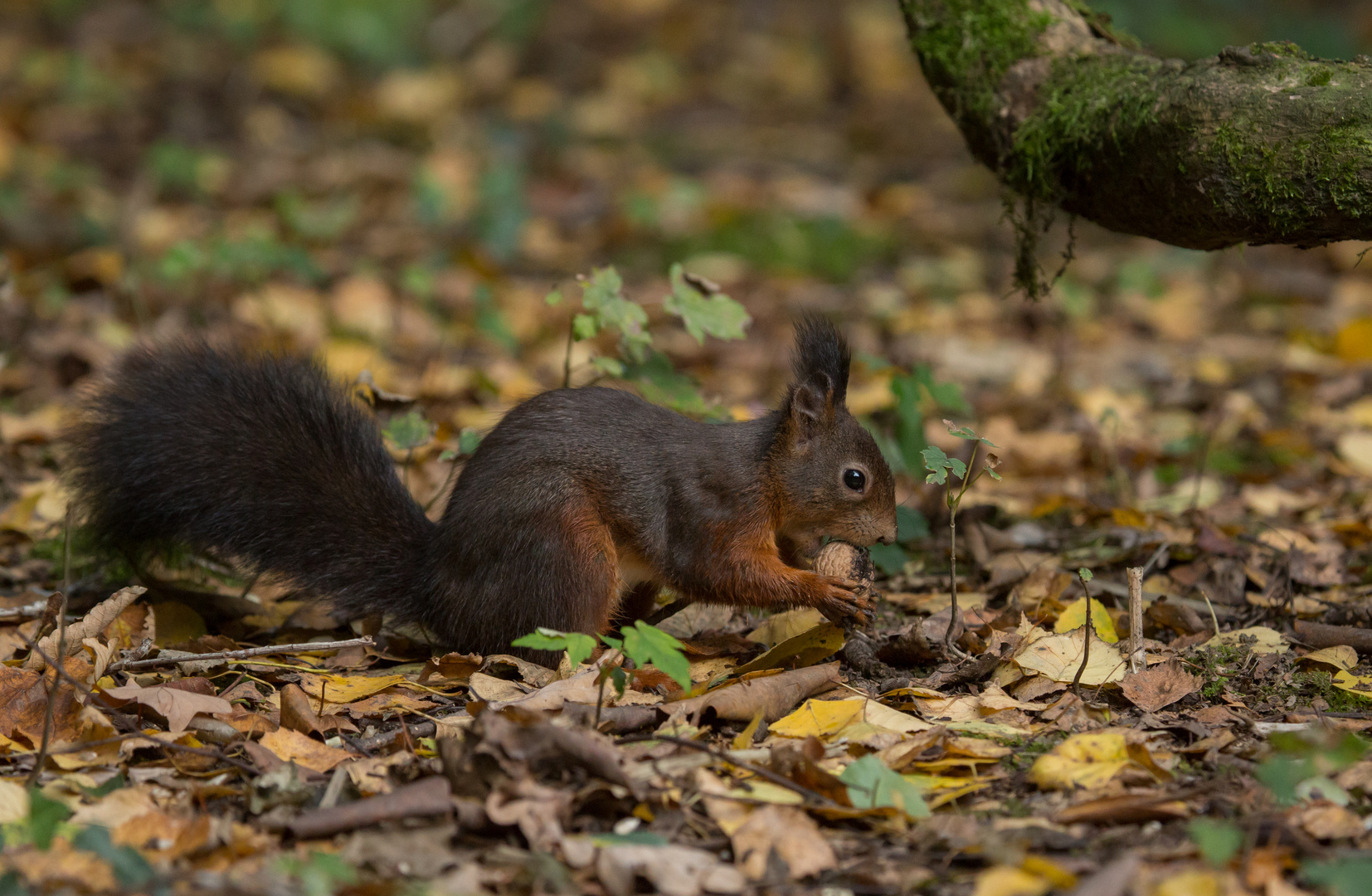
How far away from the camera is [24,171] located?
726cm

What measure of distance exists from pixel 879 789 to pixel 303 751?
101 cm

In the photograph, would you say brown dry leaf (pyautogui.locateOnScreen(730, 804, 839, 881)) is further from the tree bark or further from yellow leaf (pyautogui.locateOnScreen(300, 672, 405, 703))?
the tree bark

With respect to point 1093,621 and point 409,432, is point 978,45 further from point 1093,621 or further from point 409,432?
point 409,432

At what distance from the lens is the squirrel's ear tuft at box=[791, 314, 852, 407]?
2.97m

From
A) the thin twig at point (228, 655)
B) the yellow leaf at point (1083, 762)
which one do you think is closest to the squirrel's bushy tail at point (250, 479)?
the thin twig at point (228, 655)

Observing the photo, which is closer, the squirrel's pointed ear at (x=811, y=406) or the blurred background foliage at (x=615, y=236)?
the squirrel's pointed ear at (x=811, y=406)

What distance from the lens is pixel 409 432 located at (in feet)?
11.4

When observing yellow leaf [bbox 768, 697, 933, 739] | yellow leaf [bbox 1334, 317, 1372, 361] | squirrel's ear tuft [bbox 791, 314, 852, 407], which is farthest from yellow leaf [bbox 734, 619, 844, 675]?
yellow leaf [bbox 1334, 317, 1372, 361]

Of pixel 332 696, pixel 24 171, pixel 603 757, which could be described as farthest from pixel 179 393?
pixel 24 171

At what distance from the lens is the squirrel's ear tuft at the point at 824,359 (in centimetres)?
297

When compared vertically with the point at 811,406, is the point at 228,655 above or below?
below

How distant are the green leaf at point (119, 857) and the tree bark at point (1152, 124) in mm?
2430

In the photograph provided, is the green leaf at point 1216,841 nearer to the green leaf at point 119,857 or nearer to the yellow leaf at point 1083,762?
the yellow leaf at point 1083,762

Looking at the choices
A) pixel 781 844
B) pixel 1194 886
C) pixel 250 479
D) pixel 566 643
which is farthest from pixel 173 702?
pixel 1194 886
